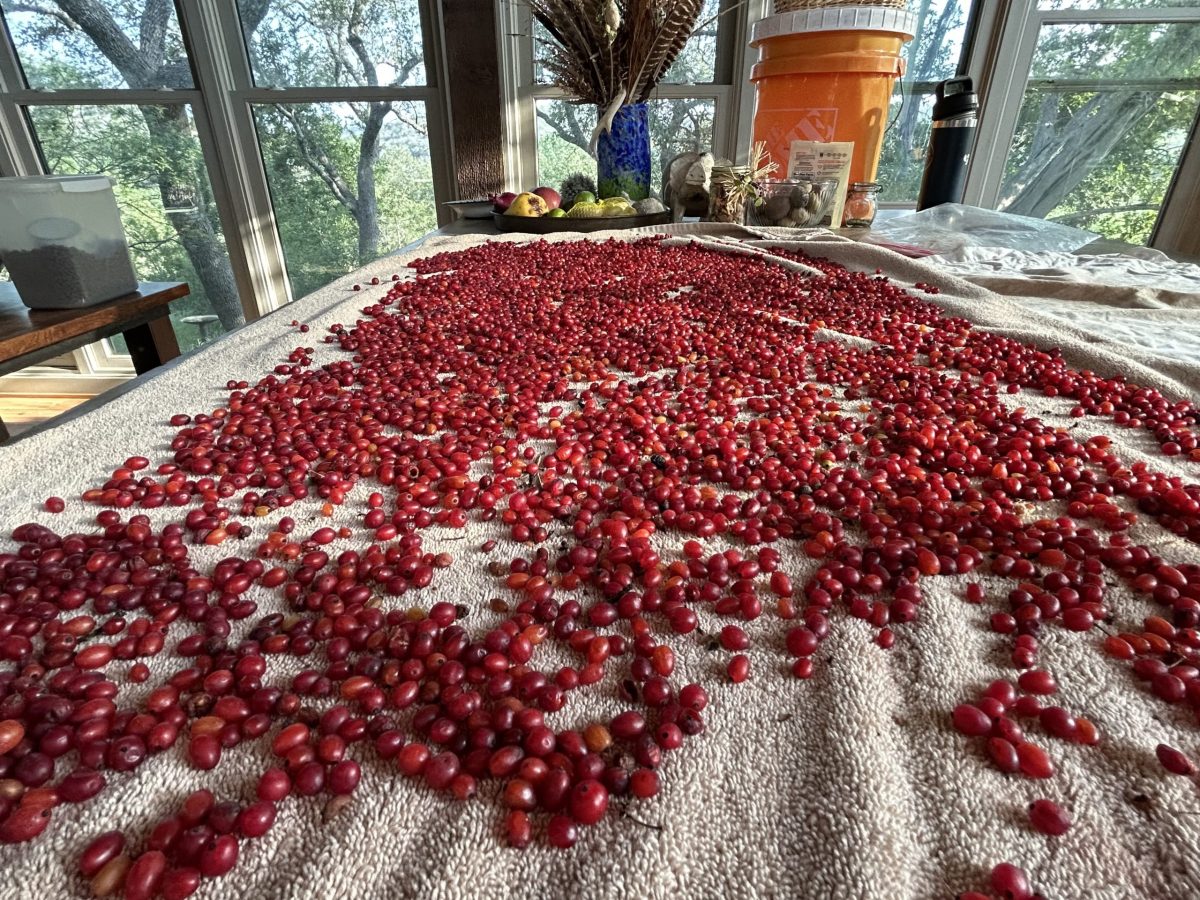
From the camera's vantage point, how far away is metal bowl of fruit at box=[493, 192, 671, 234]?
8.29 feet

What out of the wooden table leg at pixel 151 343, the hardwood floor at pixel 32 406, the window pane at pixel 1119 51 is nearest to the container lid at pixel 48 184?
the wooden table leg at pixel 151 343

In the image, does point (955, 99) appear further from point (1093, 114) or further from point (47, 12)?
point (47, 12)

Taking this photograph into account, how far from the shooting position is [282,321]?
161 centimetres

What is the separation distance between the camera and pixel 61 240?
1839mm

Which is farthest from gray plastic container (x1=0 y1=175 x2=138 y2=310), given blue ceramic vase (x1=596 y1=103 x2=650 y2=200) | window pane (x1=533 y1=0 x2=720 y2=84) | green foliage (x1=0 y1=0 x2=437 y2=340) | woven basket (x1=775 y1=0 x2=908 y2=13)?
woven basket (x1=775 y1=0 x2=908 y2=13)

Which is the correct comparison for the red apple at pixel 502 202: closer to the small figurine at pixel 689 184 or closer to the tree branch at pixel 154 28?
the small figurine at pixel 689 184

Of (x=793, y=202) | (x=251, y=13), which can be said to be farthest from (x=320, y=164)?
(x=793, y=202)

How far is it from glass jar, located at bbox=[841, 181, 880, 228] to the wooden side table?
2.53 meters

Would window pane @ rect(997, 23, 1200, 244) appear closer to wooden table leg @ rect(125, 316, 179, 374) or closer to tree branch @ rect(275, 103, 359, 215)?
tree branch @ rect(275, 103, 359, 215)

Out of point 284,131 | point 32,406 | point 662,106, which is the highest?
point 662,106

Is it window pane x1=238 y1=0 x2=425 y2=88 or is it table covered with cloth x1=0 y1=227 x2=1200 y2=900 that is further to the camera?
window pane x1=238 y1=0 x2=425 y2=88

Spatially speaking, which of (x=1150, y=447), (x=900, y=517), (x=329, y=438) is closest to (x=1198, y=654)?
(x=900, y=517)

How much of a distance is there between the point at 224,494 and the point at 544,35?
3476 mm

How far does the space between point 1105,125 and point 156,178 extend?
17.1ft
